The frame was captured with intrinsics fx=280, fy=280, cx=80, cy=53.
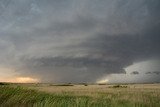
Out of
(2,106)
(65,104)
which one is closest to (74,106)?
(65,104)

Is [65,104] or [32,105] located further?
[65,104]

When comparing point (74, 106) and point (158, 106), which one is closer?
point (74, 106)

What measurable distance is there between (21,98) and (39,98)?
1.48 metres

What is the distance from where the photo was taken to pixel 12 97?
1333cm

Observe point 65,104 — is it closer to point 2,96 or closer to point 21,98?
point 21,98

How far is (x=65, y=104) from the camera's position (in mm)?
14359

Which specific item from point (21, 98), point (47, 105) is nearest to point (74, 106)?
point (47, 105)

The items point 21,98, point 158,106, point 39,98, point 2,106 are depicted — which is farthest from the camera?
point 158,106

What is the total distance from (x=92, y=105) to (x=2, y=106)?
4.87m

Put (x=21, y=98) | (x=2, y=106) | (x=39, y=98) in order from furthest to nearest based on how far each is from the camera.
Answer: (x=39, y=98) → (x=21, y=98) → (x=2, y=106)

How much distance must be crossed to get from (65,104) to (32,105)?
1788mm

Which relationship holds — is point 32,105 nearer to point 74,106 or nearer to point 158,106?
point 74,106

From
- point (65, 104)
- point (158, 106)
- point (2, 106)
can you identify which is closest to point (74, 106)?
point (65, 104)

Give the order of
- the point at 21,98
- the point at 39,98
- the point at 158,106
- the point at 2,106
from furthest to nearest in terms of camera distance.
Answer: the point at 158,106
the point at 39,98
the point at 21,98
the point at 2,106
